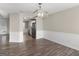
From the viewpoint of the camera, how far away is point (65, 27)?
5.70 meters

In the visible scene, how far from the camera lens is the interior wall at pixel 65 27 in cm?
486

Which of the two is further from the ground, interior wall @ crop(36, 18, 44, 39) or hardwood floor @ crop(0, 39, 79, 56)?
interior wall @ crop(36, 18, 44, 39)

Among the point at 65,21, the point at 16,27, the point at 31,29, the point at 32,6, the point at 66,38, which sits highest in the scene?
the point at 32,6

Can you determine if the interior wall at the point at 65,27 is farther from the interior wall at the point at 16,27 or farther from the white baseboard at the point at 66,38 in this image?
the interior wall at the point at 16,27

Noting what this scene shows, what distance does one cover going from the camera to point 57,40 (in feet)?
21.8

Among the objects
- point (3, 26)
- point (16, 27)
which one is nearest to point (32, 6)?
point (16, 27)

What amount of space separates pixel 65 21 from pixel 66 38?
0.87 meters

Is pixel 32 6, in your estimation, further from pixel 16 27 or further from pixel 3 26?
pixel 3 26

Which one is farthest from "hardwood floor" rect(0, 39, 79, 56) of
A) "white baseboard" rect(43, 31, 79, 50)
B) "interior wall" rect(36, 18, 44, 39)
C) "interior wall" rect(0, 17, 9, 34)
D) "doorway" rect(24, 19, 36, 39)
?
"interior wall" rect(0, 17, 9, 34)

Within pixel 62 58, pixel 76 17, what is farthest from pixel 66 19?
pixel 62 58

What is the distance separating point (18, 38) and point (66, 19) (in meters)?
3.27

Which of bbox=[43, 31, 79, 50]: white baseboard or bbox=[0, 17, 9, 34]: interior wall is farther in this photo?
bbox=[0, 17, 9, 34]: interior wall

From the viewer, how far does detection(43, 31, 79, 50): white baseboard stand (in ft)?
15.9

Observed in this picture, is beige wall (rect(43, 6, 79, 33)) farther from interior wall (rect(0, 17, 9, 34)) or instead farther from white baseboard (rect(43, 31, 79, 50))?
interior wall (rect(0, 17, 9, 34))
